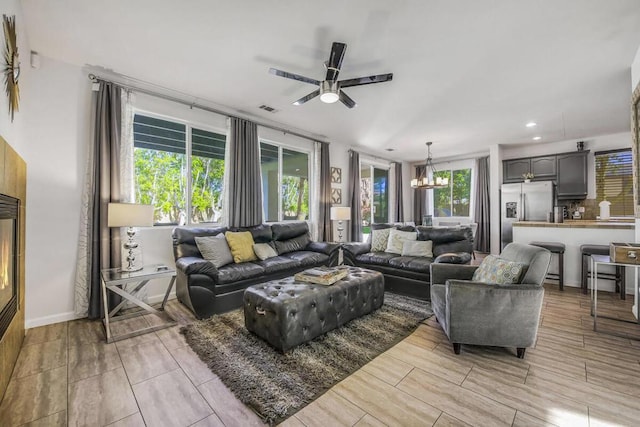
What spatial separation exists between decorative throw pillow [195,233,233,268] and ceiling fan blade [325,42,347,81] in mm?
2423

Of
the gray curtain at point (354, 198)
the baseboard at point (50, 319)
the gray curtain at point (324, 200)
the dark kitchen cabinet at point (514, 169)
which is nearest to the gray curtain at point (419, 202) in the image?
the dark kitchen cabinet at point (514, 169)

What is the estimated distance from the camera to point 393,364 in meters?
2.09

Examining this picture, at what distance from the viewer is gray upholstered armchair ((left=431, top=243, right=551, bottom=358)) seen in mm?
2105

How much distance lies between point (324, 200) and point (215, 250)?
9.10ft

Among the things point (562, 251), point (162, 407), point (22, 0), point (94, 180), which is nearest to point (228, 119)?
point (94, 180)

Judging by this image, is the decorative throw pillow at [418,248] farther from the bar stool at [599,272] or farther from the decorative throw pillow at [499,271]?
the bar stool at [599,272]

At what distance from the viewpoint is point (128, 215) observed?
2.80m

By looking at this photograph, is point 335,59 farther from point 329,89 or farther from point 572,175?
point 572,175

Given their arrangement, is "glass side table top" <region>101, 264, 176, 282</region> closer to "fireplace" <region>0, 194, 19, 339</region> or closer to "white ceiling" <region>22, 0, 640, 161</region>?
"fireplace" <region>0, 194, 19, 339</region>

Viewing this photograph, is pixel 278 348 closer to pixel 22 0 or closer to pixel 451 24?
pixel 451 24

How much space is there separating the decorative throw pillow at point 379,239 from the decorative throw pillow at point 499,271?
1.99 meters

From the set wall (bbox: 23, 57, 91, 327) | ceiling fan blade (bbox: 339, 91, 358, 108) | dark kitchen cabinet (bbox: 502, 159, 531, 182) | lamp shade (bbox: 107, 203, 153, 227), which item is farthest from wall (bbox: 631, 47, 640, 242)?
wall (bbox: 23, 57, 91, 327)

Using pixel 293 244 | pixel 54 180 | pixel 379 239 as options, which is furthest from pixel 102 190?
pixel 379 239

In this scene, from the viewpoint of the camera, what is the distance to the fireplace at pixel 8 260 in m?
1.76
